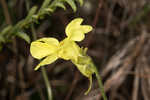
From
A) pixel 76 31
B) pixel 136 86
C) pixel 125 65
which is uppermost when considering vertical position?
pixel 76 31

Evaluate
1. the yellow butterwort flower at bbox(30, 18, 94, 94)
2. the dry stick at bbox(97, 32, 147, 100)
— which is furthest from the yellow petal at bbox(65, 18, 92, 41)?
the dry stick at bbox(97, 32, 147, 100)

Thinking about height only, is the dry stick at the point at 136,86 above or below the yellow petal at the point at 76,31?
below

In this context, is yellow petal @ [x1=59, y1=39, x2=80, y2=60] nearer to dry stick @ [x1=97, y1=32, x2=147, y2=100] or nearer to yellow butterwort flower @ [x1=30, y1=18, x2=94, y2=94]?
yellow butterwort flower @ [x1=30, y1=18, x2=94, y2=94]

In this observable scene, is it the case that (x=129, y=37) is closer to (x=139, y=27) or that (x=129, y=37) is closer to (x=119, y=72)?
(x=139, y=27)

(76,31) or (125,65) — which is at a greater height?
(76,31)

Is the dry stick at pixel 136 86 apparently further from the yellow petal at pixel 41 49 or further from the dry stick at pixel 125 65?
the yellow petal at pixel 41 49

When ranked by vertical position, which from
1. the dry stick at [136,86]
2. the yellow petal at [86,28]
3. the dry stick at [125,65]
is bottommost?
the dry stick at [136,86]

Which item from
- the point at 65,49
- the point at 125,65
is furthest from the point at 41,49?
the point at 125,65

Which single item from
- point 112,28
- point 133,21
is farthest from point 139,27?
point 112,28

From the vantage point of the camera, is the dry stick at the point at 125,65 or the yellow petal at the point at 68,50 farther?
the dry stick at the point at 125,65

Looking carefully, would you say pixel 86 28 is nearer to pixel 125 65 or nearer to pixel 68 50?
pixel 68 50

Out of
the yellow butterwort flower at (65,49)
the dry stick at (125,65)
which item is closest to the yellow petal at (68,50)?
the yellow butterwort flower at (65,49)

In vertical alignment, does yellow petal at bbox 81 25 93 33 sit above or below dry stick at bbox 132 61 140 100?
above
